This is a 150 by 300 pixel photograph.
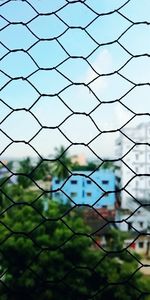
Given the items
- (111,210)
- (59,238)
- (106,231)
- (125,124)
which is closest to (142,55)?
(125,124)

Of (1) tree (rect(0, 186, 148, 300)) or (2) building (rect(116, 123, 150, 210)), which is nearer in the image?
(2) building (rect(116, 123, 150, 210))

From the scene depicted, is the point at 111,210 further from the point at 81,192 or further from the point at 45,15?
the point at 45,15

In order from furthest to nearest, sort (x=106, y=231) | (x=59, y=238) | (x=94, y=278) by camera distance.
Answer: (x=106, y=231)
(x=59, y=238)
(x=94, y=278)

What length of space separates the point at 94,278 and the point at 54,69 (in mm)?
4907

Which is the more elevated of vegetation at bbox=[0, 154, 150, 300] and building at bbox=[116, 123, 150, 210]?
building at bbox=[116, 123, 150, 210]

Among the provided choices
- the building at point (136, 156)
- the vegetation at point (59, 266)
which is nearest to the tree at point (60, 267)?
the vegetation at point (59, 266)

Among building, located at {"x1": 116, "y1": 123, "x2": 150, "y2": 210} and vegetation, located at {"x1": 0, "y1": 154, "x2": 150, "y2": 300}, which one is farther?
vegetation, located at {"x1": 0, "y1": 154, "x2": 150, "y2": 300}

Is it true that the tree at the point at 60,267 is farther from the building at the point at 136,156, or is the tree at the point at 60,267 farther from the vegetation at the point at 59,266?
the building at the point at 136,156

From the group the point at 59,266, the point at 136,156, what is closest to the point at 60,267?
the point at 59,266

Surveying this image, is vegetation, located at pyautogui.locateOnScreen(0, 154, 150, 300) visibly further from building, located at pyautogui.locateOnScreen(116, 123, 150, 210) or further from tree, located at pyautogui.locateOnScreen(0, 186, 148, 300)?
building, located at pyautogui.locateOnScreen(116, 123, 150, 210)

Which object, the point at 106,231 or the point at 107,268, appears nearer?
the point at 107,268

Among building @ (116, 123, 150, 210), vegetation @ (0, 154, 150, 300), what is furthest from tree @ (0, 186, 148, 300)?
building @ (116, 123, 150, 210)

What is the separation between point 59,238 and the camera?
629 centimetres

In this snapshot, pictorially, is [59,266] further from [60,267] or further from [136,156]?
[136,156]
